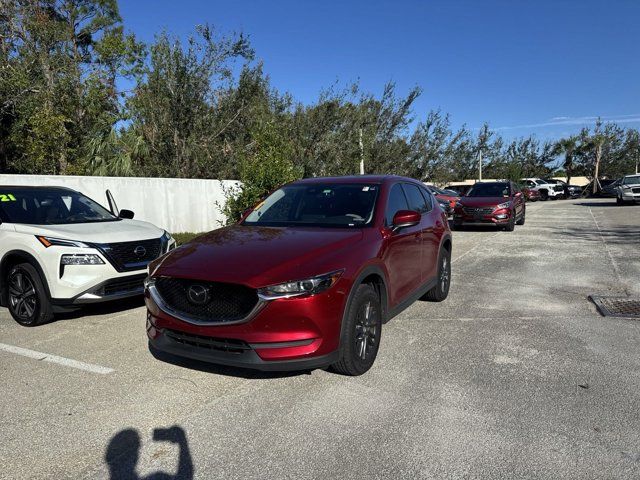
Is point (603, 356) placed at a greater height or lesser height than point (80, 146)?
lesser

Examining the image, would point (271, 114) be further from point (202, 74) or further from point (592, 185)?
point (592, 185)

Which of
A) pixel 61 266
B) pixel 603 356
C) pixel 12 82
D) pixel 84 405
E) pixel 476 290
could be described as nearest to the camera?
pixel 84 405

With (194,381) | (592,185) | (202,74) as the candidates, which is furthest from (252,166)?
(592,185)

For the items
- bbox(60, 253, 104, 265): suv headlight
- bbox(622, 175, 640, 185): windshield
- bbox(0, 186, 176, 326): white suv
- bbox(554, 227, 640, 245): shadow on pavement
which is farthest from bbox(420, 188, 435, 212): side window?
bbox(622, 175, 640, 185): windshield

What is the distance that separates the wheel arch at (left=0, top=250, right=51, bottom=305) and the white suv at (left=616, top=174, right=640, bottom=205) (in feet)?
96.8

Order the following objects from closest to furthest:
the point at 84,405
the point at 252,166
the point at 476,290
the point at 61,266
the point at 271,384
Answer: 1. the point at 84,405
2. the point at 271,384
3. the point at 61,266
4. the point at 476,290
5. the point at 252,166

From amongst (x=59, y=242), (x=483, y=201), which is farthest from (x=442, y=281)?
(x=483, y=201)

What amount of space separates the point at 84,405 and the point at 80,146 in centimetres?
1297

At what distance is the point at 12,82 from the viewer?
12953mm

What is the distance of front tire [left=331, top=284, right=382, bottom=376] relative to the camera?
3812 mm

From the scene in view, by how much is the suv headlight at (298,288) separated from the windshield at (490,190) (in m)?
14.5

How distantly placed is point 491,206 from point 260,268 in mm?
13572

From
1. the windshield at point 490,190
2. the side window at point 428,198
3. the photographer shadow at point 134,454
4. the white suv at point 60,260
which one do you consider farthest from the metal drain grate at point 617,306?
the windshield at point 490,190

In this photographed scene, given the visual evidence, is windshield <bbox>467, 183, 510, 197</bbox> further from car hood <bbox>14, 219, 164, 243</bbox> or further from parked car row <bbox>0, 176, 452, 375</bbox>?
car hood <bbox>14, 219, 164, 243</bbox>
